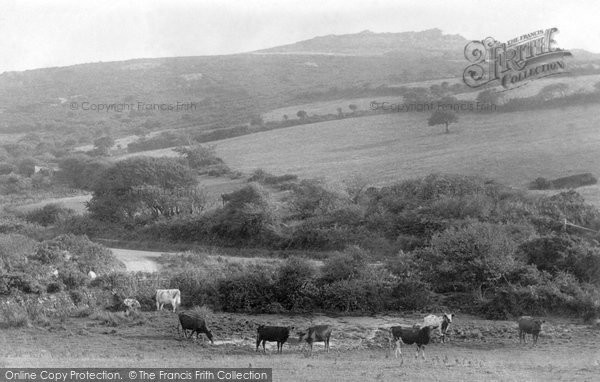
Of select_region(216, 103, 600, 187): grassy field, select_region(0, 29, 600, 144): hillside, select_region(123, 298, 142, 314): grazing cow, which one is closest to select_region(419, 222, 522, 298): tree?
select_region(123, 298, 142, 314): grazing cow

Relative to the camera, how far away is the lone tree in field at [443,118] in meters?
73.9

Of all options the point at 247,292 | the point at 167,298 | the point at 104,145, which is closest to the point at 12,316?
the point at 167,298

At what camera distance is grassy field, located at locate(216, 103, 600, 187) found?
5812 cm

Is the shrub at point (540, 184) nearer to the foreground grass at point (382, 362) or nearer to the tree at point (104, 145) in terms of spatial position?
the foreground grass at point (382, 362)

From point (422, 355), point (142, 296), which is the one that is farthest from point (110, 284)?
point (422, 355)

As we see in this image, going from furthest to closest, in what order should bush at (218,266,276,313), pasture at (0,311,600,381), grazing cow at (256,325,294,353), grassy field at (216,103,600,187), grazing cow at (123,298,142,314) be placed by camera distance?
grassy field at (216,103,600,187), bush at (218,266,276,313), grazing cow at (123,298,142,314), grazing cow at (256,325,294,353), pasture at (0,311,600,381)

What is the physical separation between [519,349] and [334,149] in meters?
55.2

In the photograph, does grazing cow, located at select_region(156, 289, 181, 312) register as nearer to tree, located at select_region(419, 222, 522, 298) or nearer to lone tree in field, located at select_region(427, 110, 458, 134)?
tree, located at select_region(419, 222, 522, 298)

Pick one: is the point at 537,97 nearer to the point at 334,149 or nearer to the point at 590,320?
the point at 334,149

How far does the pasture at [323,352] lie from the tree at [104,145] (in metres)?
67.3

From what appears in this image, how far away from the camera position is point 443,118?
74125mm

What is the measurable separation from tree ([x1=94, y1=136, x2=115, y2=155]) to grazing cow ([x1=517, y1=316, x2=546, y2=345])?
2988 inches

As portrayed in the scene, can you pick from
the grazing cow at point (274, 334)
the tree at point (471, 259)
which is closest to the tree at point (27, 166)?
the tree at point (471, 259)

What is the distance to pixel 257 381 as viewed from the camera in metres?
15.6
